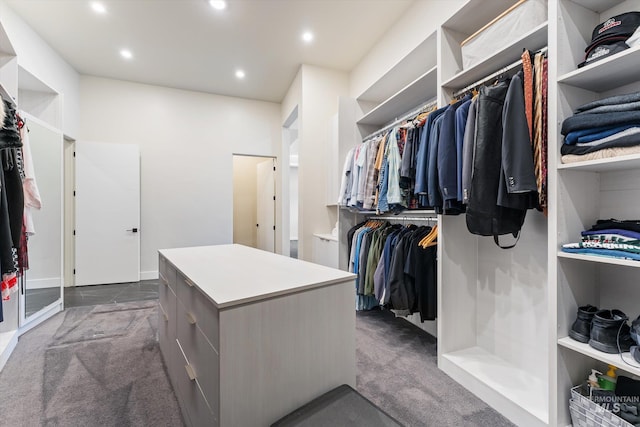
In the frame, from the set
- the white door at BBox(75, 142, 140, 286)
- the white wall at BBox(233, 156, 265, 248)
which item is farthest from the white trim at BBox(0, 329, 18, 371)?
the white wall at BBox(233, 156, 265, 248)

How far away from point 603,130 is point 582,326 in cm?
85

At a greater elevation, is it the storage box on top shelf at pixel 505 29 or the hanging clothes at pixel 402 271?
the storage box on top shelf at pixel 505 29

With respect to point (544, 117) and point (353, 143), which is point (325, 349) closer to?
point (544, 117)

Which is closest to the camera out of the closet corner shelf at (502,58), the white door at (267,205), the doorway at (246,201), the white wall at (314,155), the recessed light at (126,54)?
the closet corner shelf at (502,58)

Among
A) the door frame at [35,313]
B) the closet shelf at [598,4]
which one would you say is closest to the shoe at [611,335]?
the closet shelf at [598,4]

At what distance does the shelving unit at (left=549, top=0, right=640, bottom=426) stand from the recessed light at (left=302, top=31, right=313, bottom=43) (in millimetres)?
2654

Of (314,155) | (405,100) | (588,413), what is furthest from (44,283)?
(588,413)

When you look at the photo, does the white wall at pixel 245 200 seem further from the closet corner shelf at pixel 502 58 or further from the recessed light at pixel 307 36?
the closet corner shelf at pixel 502 58

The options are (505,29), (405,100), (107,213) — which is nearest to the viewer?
(505,29)

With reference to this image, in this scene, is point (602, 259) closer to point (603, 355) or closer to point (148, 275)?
Answer: point (603, 355)

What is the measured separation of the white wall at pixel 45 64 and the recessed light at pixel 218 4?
77.9 inches

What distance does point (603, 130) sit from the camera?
118cm

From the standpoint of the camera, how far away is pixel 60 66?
12.3ft

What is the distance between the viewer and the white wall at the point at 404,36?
255 cm
